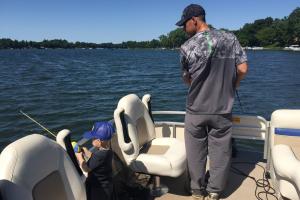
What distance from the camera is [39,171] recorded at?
7.84 ft

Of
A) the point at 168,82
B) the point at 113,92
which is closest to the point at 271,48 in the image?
the point at 168,82

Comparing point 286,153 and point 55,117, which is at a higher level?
point 286,153

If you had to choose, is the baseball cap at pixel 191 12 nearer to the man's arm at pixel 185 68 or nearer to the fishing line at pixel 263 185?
the man's arm at pixel 185 68

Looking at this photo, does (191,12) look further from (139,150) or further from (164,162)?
(139,150)

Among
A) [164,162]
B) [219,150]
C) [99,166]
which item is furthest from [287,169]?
[99,166]

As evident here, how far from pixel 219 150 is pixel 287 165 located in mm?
736

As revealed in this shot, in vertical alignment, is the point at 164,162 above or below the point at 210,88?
below

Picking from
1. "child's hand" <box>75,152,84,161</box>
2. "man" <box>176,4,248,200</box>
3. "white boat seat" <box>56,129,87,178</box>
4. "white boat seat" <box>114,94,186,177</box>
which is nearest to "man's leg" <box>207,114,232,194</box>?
"man" <box>176,4,248,200</box>

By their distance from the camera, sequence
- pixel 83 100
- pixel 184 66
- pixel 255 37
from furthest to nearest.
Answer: pixel 255 37 → pixel 83 100 → pixel 184 66

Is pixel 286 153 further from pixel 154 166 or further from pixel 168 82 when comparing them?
pixel 168 82

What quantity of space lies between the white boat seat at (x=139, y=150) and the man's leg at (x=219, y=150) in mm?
354

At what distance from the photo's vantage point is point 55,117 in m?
13.1

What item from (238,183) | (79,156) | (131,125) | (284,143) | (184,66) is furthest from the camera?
(238,183)

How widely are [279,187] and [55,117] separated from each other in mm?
10738
